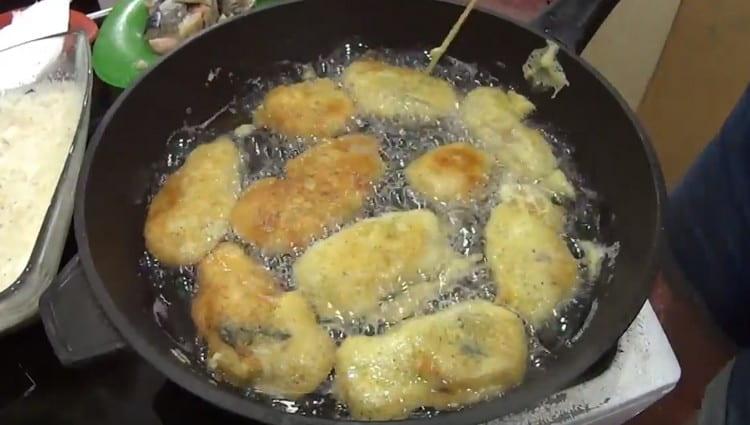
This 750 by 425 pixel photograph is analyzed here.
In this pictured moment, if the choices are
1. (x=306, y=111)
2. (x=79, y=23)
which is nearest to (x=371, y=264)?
(x=306, y=111)

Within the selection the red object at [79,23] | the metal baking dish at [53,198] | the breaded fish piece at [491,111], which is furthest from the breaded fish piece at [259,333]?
the red object at [79,23]

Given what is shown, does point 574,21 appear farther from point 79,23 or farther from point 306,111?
point 79,23

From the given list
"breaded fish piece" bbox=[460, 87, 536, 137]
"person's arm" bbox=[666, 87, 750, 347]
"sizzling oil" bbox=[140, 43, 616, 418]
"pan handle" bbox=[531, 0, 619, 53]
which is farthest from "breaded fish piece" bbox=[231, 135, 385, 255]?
"person's arm" bbox=[666, 87, 750, 347]

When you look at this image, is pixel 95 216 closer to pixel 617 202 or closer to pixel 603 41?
pixel 617 202

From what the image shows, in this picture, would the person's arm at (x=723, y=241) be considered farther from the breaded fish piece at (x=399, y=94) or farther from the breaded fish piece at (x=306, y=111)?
the breaded fish piece at (x=306, y=111)

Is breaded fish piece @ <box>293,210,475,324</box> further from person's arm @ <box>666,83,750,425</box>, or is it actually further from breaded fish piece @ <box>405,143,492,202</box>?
person's arm @ <box>666,83,750,425</box>
